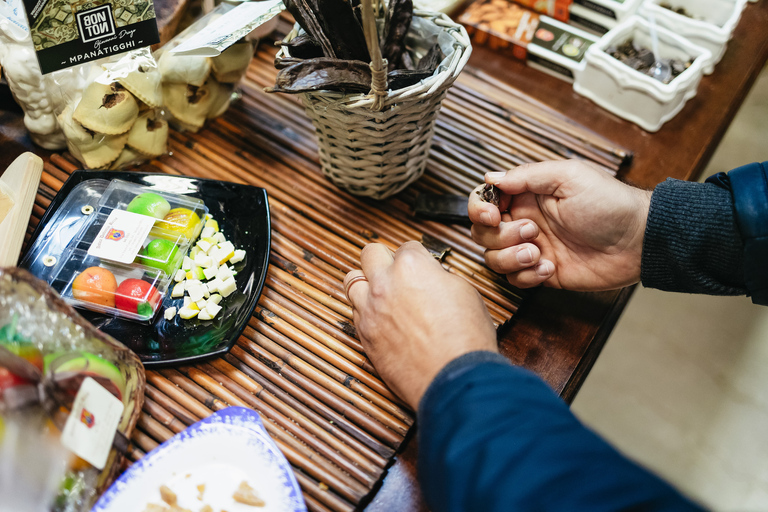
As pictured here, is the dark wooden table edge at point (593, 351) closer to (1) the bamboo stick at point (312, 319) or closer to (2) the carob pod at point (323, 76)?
(1) the bamboo stick at point (312, 319)

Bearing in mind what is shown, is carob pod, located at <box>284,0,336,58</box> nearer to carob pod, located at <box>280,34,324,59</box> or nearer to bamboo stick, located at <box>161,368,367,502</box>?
carob pod, located at <box>280,34,324,59</box>

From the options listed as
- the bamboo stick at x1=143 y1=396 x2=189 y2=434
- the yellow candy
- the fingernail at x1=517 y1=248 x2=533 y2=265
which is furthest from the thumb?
the bamboo stick at x1=143 y1=396 x2=189 y2=434

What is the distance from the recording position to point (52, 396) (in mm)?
638

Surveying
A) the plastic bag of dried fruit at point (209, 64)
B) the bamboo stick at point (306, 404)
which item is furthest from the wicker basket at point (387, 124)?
the bamboo stick at point (306, 404)

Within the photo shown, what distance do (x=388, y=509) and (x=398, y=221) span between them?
554mm

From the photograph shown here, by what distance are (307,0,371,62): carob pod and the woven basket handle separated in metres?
0.14

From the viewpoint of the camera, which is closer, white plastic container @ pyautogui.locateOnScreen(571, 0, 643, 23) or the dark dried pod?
the dark dried pod

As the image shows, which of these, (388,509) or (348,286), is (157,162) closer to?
(348,286)

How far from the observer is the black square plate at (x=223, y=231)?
87cm

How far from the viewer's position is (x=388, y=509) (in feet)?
2.51

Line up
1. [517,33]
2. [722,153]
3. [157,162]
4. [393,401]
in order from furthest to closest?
[722,153] → [517,33] → [157,162] → [393,401]

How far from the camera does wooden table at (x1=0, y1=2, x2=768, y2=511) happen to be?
0.90 meters

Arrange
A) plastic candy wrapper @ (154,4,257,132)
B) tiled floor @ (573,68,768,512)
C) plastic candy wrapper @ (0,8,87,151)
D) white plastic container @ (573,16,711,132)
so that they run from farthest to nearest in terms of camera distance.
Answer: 1. tiled floor @ (573,68,768,512)
2. white plastic container @ (573,16,711,132)
3. plastic candy wrapper @ (154,4,257,132)
4. plastic candy wrapper @ (0,8,87,151)

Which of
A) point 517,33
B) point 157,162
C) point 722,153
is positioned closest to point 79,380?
point 157,162
